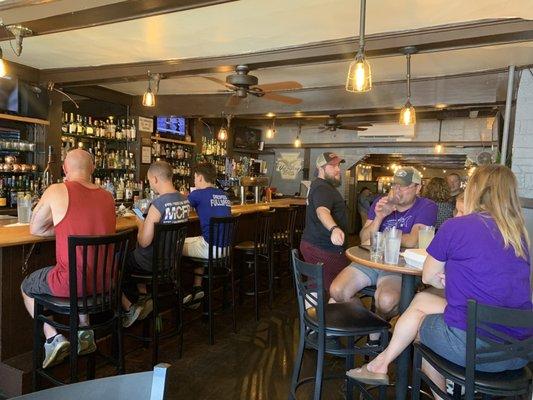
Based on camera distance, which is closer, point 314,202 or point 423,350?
point 423,350

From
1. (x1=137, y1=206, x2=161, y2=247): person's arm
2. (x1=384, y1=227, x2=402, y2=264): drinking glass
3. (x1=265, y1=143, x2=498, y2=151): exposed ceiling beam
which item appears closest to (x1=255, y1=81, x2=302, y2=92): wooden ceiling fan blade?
(x1=137, y1=206, x2=161, y2=247): person's arm

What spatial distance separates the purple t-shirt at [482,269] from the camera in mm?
1833

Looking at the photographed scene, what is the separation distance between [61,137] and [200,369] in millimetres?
4280

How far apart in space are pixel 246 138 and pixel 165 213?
7190mm

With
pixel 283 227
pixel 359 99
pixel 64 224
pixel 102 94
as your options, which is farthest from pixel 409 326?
pixel 102 94

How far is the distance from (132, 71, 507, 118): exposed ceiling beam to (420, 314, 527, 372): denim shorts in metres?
3.85

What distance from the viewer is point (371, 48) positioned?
3654 mm

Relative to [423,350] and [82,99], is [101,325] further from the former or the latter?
[82,99]

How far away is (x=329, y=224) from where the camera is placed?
3311 millimetres

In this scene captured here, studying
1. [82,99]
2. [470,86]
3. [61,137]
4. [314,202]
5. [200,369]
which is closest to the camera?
[200,369]

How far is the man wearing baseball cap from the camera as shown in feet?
9.98

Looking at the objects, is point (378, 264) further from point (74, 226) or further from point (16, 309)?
point (16, 309)

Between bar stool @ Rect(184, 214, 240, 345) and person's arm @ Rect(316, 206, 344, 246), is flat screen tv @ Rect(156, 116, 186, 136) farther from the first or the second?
person's arm @ Rect(316, 206, 344, 246)

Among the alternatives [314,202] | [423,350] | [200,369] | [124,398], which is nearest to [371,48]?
[314,202]
